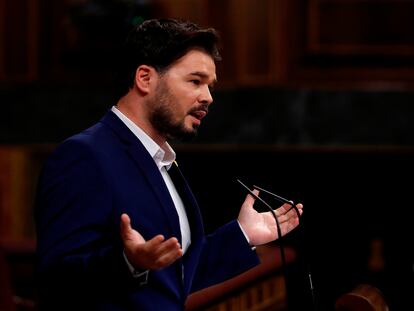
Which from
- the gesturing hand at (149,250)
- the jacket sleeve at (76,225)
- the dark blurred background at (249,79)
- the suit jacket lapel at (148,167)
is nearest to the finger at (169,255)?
the gesturing hand at (149,250)

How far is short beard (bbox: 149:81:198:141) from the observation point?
1.86m

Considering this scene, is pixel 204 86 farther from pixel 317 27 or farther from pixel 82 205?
pixel 317 27

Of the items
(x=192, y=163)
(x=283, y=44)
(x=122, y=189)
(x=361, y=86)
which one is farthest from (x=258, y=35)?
(x=122, y=189)

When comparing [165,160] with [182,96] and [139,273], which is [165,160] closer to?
[182,96]

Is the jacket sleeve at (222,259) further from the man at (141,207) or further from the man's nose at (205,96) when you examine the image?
the man's nose at (205,96)

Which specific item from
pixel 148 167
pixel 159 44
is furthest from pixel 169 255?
pixel 159 44

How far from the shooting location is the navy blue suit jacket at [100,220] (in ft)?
5.33

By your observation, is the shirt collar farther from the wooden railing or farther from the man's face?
the wooden railing

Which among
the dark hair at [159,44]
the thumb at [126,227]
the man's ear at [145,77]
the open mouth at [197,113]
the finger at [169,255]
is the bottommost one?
the finger at [169,255]

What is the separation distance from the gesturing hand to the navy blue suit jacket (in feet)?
0.15

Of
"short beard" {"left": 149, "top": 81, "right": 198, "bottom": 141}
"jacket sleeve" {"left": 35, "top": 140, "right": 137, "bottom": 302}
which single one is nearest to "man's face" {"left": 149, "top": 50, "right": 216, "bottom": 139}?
"short beard" {"left": 149, "top": 81, "right": 198, "bottom": 141}

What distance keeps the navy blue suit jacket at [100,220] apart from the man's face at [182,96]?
81 mm

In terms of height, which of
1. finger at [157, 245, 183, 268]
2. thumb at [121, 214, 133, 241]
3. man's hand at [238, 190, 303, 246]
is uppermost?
thumb at [121, 214, 133, 241]

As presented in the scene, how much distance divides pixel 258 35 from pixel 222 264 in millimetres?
2554
